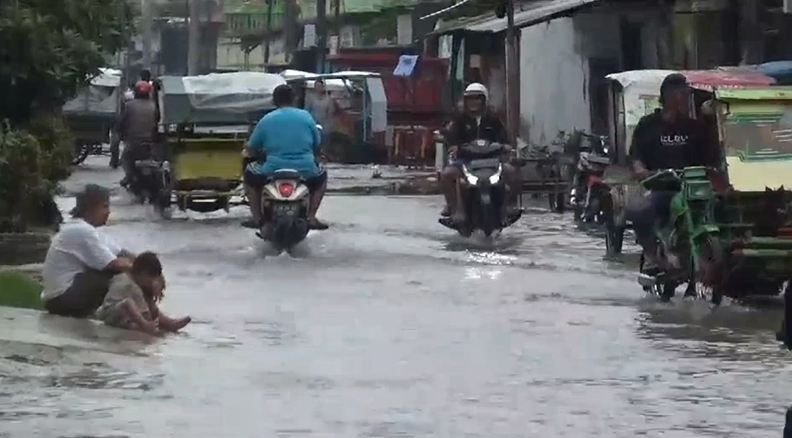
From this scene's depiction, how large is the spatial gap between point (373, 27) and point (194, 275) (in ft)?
163

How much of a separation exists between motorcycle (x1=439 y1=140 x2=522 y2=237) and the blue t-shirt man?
2.10 metres

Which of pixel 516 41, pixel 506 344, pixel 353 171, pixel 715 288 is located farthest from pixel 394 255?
pixel 353 171

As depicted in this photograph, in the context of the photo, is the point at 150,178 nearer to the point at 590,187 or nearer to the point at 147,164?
the point at 147,164

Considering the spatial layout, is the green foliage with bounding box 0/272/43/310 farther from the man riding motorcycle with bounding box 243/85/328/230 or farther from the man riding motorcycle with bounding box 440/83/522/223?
Result: the man riding motorcycle with bounding box 440/83/522/223

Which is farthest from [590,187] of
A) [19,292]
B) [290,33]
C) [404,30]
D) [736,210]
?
[290,33]

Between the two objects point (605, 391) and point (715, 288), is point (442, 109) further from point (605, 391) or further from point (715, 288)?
point (605, 391)

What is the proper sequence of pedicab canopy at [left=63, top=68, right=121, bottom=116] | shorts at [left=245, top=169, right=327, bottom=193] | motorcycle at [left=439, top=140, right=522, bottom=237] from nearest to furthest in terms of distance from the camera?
shorts at [left=245, top=169, right=327, bottom=193] < motorcycle at [left=439, top=140, right=522, bottom=237] < pedicab canopy at [left=63, top=68, right=121, bottom=116]

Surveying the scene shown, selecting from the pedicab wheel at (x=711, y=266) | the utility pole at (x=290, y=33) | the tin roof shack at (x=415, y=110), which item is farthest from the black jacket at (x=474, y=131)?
the utility pole at (x=290, y=33)

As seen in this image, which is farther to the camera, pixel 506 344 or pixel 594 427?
pixel 506 344

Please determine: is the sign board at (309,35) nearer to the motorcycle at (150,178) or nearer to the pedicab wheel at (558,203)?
the motorcycle at (150,178)

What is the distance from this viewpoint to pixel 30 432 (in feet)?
31.5

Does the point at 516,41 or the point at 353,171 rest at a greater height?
the point at 516,41

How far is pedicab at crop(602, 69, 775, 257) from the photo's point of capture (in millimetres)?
20562

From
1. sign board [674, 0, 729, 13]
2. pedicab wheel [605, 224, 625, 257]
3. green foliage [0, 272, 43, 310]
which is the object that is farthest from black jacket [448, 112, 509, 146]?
sign board [674, 0, 729, 13]
